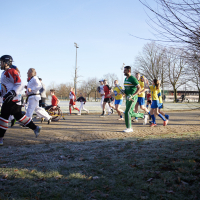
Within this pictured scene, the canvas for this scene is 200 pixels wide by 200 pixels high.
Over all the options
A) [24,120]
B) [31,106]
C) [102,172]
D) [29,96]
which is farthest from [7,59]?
[102,172]

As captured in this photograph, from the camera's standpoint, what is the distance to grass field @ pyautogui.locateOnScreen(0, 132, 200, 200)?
2638 mm

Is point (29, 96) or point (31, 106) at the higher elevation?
point (29, 96)

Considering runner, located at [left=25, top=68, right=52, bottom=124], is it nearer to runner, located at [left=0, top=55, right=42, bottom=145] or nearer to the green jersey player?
runner, located at [left=0, top=55, right=42, bottom=145]

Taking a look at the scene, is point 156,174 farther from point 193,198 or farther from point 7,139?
point 7,139

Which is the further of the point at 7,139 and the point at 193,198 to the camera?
the point at 7,139

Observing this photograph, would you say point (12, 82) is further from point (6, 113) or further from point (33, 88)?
point (33, 88)

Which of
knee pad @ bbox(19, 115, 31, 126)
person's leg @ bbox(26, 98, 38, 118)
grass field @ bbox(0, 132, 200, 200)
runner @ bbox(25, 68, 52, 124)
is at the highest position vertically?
runner @ bbox(25, 68, 52, 124)

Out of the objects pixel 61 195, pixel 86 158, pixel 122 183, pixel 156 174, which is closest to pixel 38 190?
pixel 61 195

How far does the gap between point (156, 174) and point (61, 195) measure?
146 cm

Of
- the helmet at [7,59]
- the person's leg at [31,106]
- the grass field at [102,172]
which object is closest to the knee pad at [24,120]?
the grass field at [102,172]

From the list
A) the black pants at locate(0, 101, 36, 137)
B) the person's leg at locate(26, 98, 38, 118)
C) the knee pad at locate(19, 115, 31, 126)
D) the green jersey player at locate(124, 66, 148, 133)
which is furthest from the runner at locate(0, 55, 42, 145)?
the green jersey player at locate(124, 66, 148, 133)

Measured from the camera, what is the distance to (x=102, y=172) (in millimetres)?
3334

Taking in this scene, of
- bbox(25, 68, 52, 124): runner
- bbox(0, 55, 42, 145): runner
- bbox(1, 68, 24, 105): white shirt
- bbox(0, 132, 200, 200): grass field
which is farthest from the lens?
bbox(25, 68, 52, 124): runner

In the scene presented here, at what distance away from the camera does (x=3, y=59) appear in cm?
562
